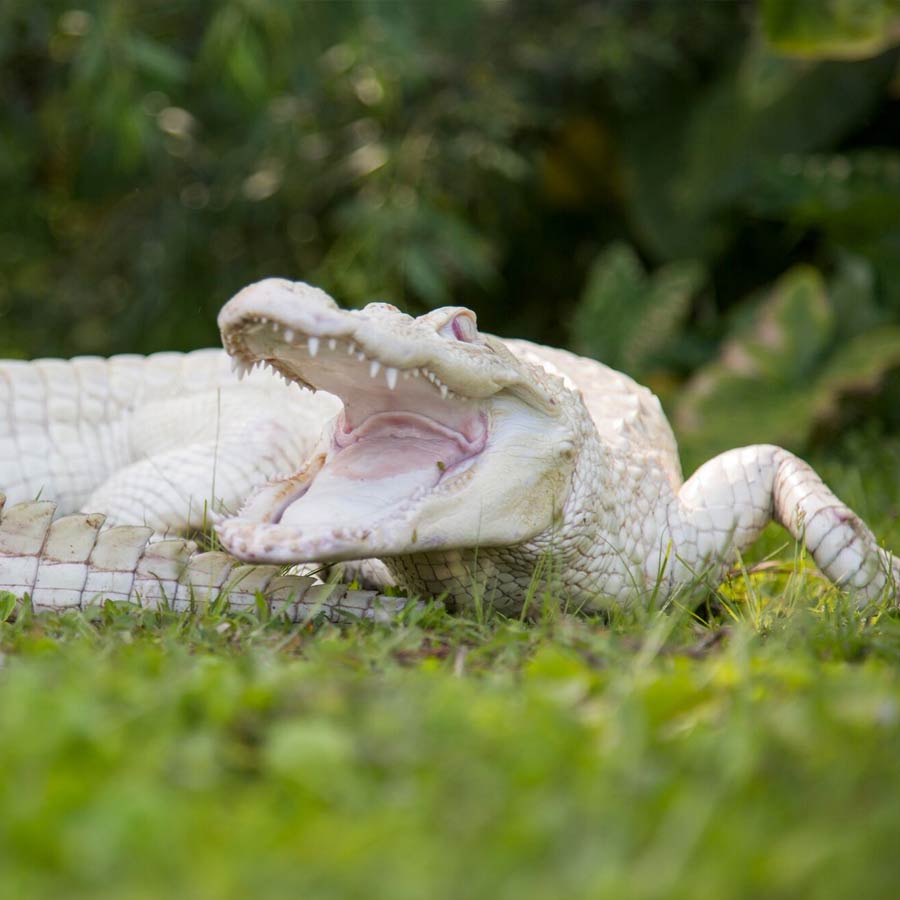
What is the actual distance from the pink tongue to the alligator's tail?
0.61 ft

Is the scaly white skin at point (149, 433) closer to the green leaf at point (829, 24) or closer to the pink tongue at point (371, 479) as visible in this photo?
the pink tongue at point (371, 479)

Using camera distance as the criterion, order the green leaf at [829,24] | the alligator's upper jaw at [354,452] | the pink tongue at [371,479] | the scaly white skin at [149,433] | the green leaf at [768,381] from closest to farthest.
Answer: the alligator's upper jaw at [354,452], the pink tongue at [371,479], the scaly white skin at [149,433], the green leaf at [768,381], the green leaf at [829,24]

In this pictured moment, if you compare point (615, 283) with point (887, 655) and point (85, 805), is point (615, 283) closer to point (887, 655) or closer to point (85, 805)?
point (887, 655)

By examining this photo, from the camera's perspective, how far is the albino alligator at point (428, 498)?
95.7 inches

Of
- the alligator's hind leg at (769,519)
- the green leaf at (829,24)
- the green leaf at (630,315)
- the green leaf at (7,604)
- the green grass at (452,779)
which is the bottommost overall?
the green grass at (452,779)

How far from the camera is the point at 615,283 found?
257 inches

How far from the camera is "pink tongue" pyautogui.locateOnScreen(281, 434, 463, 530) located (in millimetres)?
2500

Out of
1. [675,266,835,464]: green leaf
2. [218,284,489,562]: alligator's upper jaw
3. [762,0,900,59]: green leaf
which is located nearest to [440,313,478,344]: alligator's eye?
[218,284,489,562]: alligator's upper jaw

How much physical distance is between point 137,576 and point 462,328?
34.5 inches

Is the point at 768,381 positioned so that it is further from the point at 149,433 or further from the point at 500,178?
the point at 149,433

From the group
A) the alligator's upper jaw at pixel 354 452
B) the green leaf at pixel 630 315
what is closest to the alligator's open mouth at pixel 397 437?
the alligator's upper jaw at pixel 354 452

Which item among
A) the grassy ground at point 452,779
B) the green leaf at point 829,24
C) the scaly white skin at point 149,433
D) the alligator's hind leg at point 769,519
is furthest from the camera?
the green leaf at point 829,24

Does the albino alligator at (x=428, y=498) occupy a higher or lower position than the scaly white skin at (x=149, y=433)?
lower

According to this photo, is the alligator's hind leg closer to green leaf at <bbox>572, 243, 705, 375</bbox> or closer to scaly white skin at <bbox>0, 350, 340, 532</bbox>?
scaly white skin at <bbox>0, 350, 340, 532</bbox>
